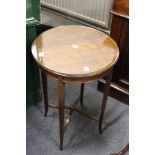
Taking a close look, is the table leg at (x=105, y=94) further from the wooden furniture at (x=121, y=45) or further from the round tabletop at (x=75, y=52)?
the wooden furniture at (x=121, y=45)

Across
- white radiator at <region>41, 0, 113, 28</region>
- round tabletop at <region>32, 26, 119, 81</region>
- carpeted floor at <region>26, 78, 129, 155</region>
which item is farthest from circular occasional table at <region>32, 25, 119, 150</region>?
white radiator at <region>41, 0, 113, 28</region>

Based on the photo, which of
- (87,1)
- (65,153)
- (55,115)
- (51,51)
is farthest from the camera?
(87,1)

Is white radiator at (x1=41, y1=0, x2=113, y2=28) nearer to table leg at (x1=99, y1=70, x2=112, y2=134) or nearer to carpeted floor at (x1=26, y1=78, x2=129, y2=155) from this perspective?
carpeted floor at (x1=26, y1=78, x2=129, y2=155)

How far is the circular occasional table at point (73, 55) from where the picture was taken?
1063 millimetres

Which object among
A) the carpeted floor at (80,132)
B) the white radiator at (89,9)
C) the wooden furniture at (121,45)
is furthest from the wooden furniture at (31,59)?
the white radiator at (89,9)

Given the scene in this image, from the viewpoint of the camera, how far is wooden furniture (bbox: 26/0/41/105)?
1.36 meters

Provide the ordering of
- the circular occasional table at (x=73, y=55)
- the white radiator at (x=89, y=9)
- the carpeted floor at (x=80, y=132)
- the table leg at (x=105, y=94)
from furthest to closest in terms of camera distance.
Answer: the white radiator at (x=89, y=9), the carpeted floor at (x=80, y=132), the table leg at (x=105, y=94), the circular occasional table at (x=73, y=55)

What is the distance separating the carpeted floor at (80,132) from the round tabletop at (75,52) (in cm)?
62

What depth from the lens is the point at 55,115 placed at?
1.67 meters
